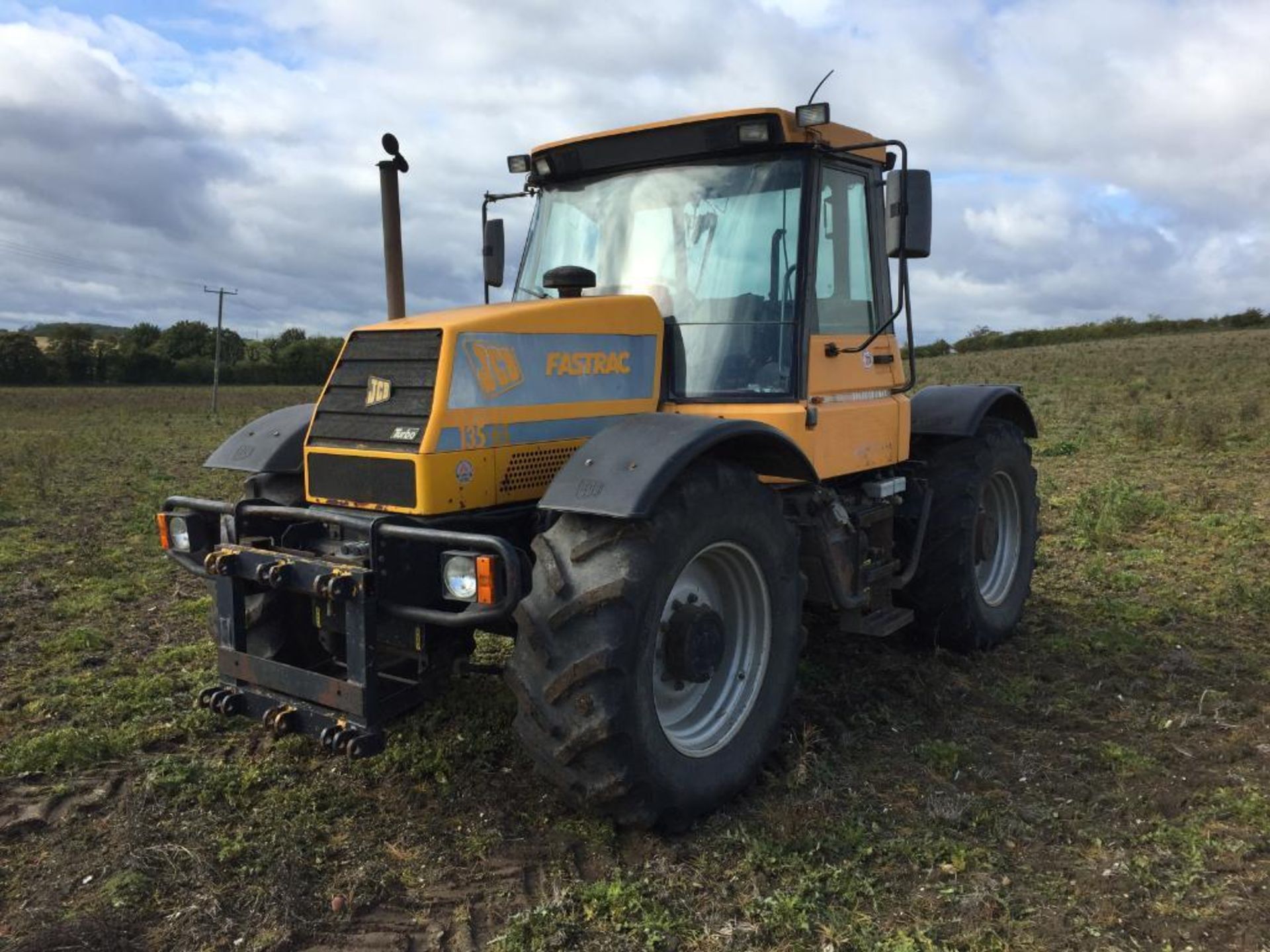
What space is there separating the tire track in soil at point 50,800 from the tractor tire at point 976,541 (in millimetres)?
4229

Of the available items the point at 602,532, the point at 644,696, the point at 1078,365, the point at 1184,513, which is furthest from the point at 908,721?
the point at 1078,365

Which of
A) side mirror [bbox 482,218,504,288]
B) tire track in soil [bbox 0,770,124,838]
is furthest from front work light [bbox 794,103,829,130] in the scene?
tire track in soil [bbox 0,770,124,838]

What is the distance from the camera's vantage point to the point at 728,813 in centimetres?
379

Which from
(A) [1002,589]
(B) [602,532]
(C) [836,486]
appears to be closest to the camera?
(B) [602,532]

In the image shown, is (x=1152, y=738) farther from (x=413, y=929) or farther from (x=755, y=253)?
(x=413, y=929)

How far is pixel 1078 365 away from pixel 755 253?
32325mm

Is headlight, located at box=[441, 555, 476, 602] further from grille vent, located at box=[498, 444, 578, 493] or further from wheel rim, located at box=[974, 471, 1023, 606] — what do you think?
wheel rim, located at box=[974, 471, 1023, 606]

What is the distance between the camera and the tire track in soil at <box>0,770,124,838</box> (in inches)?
147

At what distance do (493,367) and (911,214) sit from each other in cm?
207

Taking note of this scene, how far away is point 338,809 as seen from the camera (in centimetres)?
382

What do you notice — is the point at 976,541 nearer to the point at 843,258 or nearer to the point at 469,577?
the point at 843,258

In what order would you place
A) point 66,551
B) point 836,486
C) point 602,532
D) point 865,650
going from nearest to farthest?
1. point 602,532
2. point 836,486
3. point 865,650
4. point 66,551

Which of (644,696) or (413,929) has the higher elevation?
(644,696)

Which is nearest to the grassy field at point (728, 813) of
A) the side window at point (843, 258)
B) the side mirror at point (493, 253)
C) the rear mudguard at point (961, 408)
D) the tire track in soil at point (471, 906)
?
the tire track in soil at point (471, 906)
